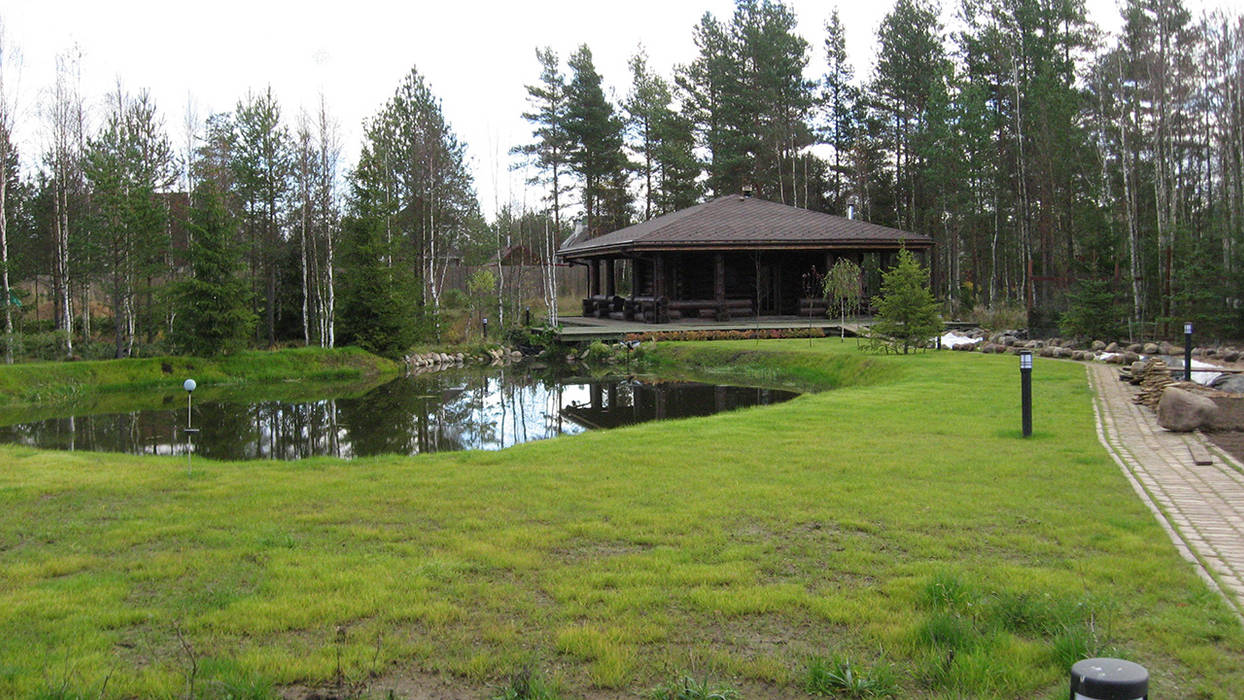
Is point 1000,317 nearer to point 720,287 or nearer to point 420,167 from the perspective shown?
point 720,287

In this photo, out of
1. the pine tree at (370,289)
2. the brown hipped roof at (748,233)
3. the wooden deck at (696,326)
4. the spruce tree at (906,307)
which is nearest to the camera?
the spruce tree at (906,307)

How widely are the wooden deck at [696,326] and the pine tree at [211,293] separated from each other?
9.11 meters

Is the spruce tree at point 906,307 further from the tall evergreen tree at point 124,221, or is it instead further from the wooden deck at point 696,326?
the tall evergreen tree at point 124,221

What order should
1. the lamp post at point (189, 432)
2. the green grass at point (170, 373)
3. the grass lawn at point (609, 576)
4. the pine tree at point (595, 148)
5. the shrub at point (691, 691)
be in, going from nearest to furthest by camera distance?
1. the shrub at point (691, 691)
2. the grass lawn at point (609, 576)
3. the lamp post at point (189, 432)
4. the green grass at point (170, 373)
5. the pine tree at point (595, 148)

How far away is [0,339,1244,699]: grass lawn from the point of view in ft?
10.7

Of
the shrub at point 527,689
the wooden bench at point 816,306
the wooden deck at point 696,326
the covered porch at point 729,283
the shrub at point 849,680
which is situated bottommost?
the shrub at point 849,680

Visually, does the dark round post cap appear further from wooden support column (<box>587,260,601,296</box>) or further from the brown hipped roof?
wooden support column (<box>587,260,601,296</box>)

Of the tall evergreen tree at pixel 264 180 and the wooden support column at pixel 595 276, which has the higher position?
the tall evergreen tree at pixel 264 180

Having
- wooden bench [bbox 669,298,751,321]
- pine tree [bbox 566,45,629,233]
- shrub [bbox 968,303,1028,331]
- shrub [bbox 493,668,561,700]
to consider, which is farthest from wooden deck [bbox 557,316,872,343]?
shrub [bbox 493,668,561,700]

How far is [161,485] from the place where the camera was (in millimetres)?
7121

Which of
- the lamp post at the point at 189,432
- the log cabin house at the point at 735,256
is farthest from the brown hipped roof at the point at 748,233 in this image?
the lamp post at the point at 189,432

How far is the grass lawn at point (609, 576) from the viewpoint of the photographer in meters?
3.28

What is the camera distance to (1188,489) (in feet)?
20.3

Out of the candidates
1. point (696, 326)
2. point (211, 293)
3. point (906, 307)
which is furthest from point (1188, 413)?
point (211, 293)
